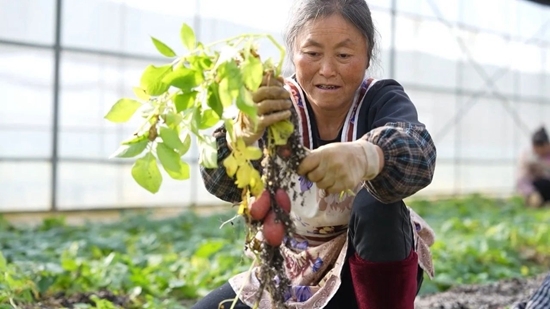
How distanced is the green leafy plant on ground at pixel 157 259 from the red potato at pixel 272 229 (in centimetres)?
16

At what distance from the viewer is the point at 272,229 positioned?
1.36 metres

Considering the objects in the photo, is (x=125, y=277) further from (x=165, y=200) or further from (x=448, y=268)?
(x=165, y=200)

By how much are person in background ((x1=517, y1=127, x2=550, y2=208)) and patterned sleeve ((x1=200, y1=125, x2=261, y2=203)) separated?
22.5 ft

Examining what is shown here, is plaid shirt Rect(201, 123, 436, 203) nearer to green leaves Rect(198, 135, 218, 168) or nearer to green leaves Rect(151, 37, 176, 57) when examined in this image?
green leaves Rect(198, 135, 218, 168)

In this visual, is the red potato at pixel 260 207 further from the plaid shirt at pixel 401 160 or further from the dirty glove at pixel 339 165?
the plaid shirt at pixel 401 160

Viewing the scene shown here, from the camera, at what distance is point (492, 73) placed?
414 inches

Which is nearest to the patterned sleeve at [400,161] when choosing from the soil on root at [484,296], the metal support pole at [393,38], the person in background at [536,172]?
the soil on root at [484,296]

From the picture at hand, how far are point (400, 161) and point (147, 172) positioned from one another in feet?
1.63

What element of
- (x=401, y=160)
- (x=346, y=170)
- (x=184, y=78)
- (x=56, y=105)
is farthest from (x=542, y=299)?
(x=56, y=105)

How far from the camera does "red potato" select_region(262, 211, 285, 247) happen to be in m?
1.37

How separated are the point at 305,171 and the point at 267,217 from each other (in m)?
0.12

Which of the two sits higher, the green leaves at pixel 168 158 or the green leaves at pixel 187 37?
the green leaves at pixel 187 37

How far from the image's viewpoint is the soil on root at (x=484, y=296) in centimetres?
254

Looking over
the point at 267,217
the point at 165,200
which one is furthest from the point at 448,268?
the point at 165,200
